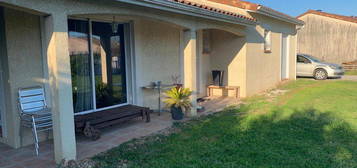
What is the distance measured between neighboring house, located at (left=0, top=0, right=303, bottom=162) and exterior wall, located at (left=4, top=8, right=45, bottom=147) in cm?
2

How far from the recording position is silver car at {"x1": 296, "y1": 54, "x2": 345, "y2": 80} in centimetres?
1503

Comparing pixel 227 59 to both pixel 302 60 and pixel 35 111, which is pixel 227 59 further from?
pixel 302 60

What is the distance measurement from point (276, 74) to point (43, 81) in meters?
10.7

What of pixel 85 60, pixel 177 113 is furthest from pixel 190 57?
pixel 85 60

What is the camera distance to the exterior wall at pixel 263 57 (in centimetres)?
1041

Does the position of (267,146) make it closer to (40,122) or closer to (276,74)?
(40,122)

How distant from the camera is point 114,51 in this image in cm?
686

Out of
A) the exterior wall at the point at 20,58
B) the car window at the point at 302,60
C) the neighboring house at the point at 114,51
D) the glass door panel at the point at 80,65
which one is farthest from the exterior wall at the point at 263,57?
the exterior wall at the point at 20,58

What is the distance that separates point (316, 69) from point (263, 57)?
18.8 feet

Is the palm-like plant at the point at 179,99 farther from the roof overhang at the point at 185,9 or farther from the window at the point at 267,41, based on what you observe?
the window at the point at 267,41

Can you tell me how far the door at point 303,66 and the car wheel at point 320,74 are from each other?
0.34 metres

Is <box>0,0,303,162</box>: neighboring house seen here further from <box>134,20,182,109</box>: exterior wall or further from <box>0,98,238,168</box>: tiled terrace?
<box>0,98,238,168</box>: tiled terrace

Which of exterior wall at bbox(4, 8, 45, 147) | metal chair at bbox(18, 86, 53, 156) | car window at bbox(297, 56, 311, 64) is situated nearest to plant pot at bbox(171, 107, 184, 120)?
metal chair at bbox(18, 86, 53, 156)

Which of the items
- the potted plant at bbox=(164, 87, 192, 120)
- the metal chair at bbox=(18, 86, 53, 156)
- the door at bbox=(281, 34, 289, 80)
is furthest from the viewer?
the door at bbox=(281, 34, 289, 80)
